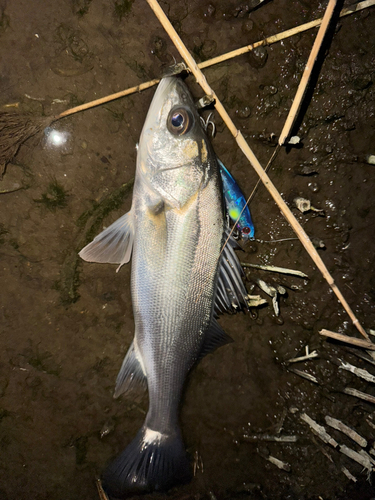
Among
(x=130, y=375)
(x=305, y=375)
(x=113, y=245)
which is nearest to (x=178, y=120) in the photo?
(x=113, y=245)

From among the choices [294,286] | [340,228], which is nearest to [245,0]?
[340,228]

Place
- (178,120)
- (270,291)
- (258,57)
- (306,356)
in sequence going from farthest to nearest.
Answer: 1. (306,356)
2. (270,291)
3. (258,57)
4. (178,120)

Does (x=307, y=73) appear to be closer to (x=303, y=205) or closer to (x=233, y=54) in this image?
(x=233, y=54)

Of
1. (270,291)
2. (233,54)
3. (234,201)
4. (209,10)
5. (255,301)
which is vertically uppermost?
(209,10)

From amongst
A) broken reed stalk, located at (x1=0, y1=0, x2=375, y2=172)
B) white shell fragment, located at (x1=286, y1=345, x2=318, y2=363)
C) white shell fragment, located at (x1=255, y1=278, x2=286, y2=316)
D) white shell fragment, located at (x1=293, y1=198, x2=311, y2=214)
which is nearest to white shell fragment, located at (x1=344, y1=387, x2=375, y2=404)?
white shell fragment, located at (x1=286, y1=345, x2=318, y2=363)

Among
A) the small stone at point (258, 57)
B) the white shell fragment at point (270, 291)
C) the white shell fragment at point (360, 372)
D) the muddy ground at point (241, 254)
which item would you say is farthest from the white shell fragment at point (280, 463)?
the small stone at point (258, 57)

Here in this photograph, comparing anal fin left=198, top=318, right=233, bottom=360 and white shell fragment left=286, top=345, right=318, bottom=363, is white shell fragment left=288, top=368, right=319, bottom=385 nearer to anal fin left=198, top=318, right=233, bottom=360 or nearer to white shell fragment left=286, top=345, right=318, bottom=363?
white shell fragment left=286, top=345, right=318, bottom=363
